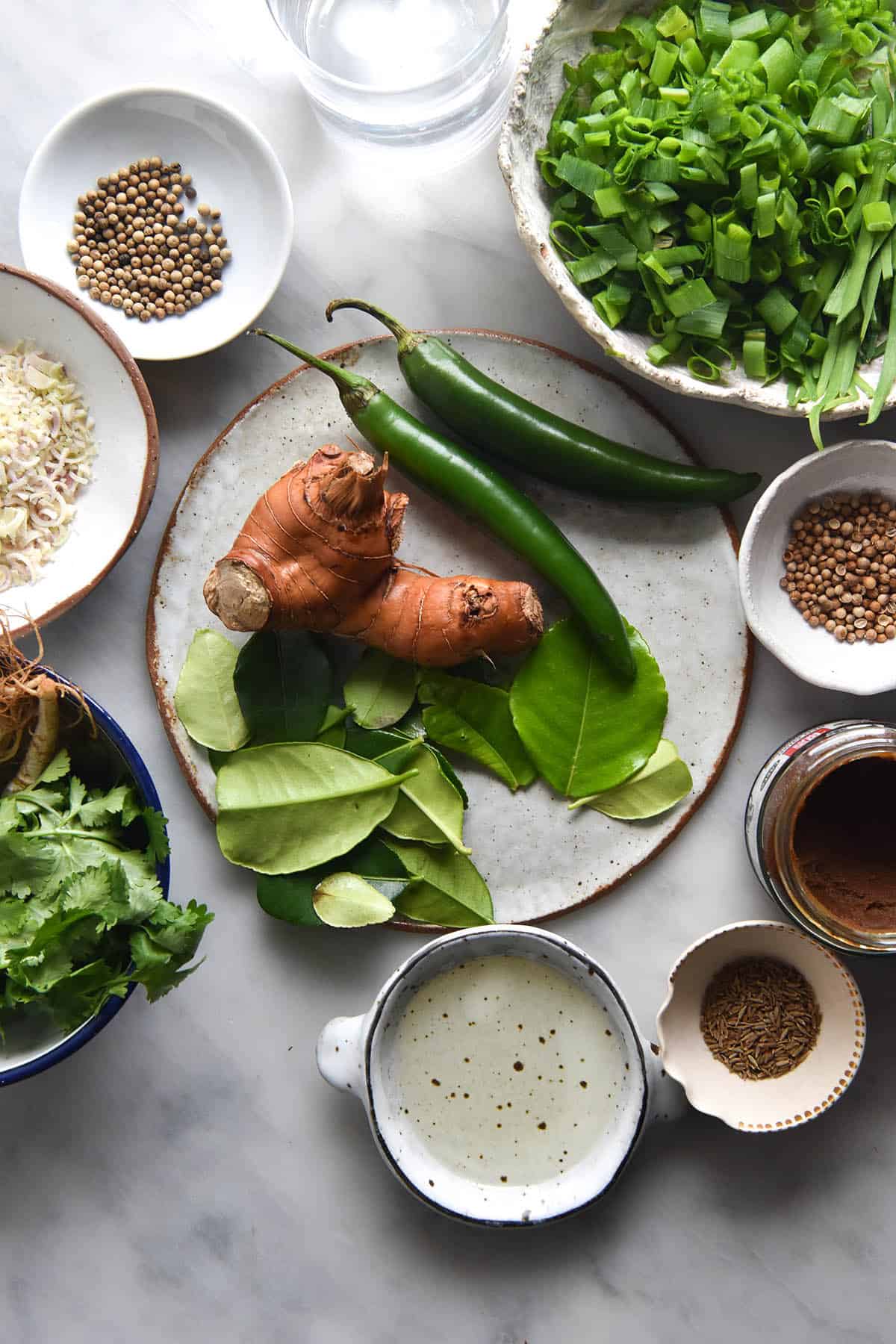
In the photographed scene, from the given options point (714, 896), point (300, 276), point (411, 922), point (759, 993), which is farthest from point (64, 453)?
point (759, 993)

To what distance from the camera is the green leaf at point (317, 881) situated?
144cm

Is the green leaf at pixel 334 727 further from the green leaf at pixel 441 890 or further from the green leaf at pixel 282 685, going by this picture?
the green leaf at pixel 441 890

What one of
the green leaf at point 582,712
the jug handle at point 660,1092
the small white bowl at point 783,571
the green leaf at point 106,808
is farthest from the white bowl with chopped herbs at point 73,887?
the small white bowl at point 783,571

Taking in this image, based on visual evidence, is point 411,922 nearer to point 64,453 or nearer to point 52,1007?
point 52,1007

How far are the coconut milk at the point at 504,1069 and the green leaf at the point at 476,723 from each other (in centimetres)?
28

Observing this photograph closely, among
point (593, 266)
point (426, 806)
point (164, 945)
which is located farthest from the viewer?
point (426, 806)

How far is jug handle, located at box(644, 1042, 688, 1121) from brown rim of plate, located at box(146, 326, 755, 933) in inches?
9.0

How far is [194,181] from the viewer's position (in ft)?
4.91

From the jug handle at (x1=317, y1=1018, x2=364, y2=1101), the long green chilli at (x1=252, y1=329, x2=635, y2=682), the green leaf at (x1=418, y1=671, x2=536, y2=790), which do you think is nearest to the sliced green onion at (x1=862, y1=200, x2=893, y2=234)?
the long green chilli at (x1=252, y1=329, x2=635, y2=682)

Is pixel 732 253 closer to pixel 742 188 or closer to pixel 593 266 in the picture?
pixel 742 188

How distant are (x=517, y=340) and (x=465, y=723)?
572mm

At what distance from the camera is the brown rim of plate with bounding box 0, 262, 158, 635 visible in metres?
1.37

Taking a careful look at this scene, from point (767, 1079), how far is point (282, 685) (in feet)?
2.92

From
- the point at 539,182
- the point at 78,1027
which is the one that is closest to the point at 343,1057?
the point at 78,1027
